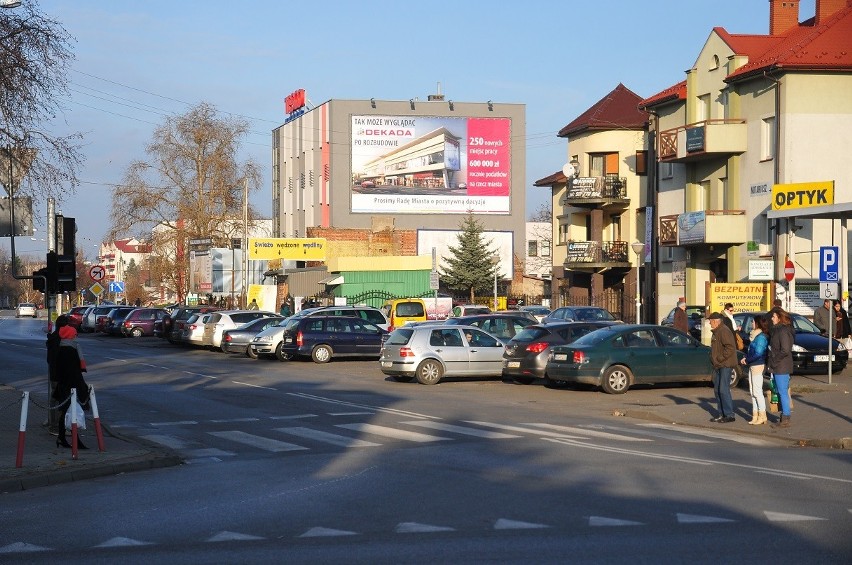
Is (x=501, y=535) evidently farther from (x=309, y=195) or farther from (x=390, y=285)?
(x=309, y=195)

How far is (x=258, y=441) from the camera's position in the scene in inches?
655

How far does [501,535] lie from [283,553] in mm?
1829

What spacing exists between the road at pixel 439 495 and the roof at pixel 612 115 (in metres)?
35.7

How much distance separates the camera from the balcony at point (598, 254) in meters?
54.5

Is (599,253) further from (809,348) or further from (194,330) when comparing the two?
(809,348)

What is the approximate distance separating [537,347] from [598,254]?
1165 inches

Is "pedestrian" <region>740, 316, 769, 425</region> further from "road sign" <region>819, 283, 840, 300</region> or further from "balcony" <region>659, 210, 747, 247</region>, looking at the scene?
"balcony" <region>659, 210, 747, 247</region>

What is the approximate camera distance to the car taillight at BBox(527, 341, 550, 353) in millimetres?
26094

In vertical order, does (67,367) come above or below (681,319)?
below

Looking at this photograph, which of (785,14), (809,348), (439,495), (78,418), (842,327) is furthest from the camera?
(785,14)

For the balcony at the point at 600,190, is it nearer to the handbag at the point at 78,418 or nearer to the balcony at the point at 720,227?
the balcony at the point at 720,227

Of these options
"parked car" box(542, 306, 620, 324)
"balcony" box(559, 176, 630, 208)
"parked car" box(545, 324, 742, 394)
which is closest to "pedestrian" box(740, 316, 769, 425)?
"parked car" box(545, 324, 742, 394)

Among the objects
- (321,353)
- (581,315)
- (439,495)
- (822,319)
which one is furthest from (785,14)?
(439,495)

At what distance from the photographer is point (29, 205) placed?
23.4 m
